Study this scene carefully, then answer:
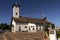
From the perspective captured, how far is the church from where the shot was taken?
38812 mm

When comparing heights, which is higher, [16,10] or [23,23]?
[16,10]

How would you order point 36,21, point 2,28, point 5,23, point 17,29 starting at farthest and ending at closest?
point 5,23 → point 2,28 → point 36,21 → point 17,29

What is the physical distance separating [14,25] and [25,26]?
3777mm

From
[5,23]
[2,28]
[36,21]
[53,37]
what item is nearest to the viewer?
[53,37]

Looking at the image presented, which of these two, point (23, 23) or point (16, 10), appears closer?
point (23, 23)

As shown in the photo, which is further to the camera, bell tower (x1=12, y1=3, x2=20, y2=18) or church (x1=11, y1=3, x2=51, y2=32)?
bell tower (x1=12, y1=3, x2=20, y2=18)

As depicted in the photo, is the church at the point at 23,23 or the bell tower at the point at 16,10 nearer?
the church at the point at 23,23

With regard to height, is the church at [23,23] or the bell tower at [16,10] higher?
the bell tower at [16,10]

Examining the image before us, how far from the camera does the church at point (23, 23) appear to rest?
127ft

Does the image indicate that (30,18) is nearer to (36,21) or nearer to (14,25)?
(36,21)

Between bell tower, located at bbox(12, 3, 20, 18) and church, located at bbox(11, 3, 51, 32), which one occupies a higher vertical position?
bell tower, located at bbox(12, 3, 20, 18)

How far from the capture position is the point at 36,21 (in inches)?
1636

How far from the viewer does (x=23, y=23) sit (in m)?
39.4

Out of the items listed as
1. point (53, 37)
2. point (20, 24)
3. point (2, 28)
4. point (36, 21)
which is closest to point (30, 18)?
point (36, 21)
